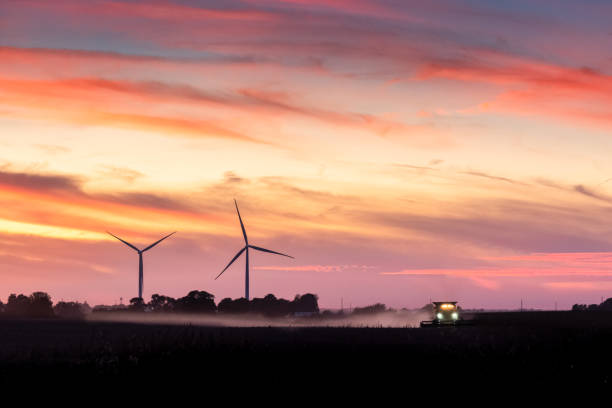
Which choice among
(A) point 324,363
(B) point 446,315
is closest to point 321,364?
(A) point 324,363

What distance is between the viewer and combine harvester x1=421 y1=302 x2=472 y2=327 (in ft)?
363

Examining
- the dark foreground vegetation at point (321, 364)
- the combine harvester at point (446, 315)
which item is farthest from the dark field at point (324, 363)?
the combine harvester at point (446, 315)

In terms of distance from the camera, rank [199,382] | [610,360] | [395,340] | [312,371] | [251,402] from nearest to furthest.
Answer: [251,402] → [199,382] → [312,371] → [610,360] → [395,340]

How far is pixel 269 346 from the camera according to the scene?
6288cm

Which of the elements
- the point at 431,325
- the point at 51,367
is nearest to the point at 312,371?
the point at 51,367

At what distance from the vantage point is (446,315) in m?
112

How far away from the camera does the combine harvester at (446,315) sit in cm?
11056

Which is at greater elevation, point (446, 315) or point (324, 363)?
point (446, 315)

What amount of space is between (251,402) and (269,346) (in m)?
20.3

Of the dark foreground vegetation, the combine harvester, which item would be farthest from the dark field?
the combine harvester

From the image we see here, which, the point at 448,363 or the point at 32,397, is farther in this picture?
the point at 448,363

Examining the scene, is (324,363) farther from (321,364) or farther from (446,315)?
(446,315)

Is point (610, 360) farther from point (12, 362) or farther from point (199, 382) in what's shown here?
point (12, 362)

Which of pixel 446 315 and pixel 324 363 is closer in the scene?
pixel 324 363
